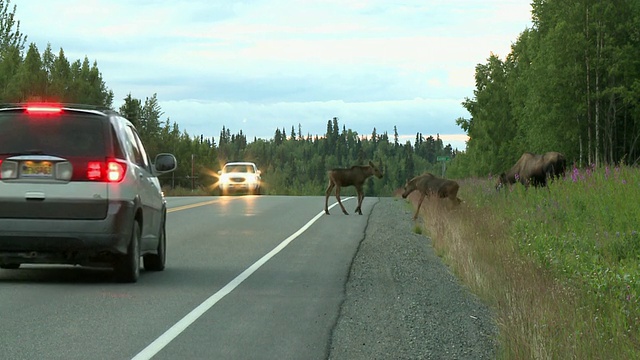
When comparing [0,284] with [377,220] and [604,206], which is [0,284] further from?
[377,220]

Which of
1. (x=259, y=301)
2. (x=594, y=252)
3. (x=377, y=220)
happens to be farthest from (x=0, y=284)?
(x=377, y=220)

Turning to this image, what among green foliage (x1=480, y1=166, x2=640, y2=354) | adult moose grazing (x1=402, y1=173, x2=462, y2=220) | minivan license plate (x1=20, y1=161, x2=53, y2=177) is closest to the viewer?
green foliage (x1=480, y1=166, x2=640, y2=354)

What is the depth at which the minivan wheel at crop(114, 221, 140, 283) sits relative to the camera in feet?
40.2

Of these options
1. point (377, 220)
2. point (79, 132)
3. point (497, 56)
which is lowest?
point (377, 220)

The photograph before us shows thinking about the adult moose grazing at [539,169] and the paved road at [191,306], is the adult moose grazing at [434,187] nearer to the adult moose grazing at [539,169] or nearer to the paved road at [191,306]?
the adult moose grazing at [539,169]

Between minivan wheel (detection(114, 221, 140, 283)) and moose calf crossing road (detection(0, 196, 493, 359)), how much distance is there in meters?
0.15

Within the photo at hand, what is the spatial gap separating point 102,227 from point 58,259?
26.7 inches

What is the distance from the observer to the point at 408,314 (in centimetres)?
1026

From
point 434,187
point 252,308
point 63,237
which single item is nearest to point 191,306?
point 252,308

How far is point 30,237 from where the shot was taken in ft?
38.1

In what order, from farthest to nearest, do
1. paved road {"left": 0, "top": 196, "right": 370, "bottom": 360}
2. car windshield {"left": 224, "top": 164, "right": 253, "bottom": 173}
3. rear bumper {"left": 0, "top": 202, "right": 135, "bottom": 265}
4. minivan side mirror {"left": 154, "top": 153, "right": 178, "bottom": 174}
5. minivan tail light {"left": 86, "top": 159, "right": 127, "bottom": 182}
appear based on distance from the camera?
car windshield {"left": 224, "top": 164, "right": 253, "bottom": 173}
minivan side mirror {"left": 154, "top": 153, "right": 178, "bottom": 174}
minivan tail light {"left": 86, "top": 159, "right": 127, "bottom": 182}
rear bumper {"left": 0, "top": 202, "right": 135, "bottom": 265}
paved road {"left": 0, "top": 196, "right": 370, "bottom": 360}

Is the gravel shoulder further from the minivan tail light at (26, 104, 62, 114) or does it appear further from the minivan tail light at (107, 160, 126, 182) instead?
the minivan tail light at (26, 104, 62, 114)

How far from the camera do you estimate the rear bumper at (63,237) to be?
1162cm

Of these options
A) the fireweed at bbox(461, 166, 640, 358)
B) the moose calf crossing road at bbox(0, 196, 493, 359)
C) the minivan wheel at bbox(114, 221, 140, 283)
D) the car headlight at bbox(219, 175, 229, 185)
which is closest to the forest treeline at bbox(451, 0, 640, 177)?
the car headlight at bbox(219, 175, 229, 185)
